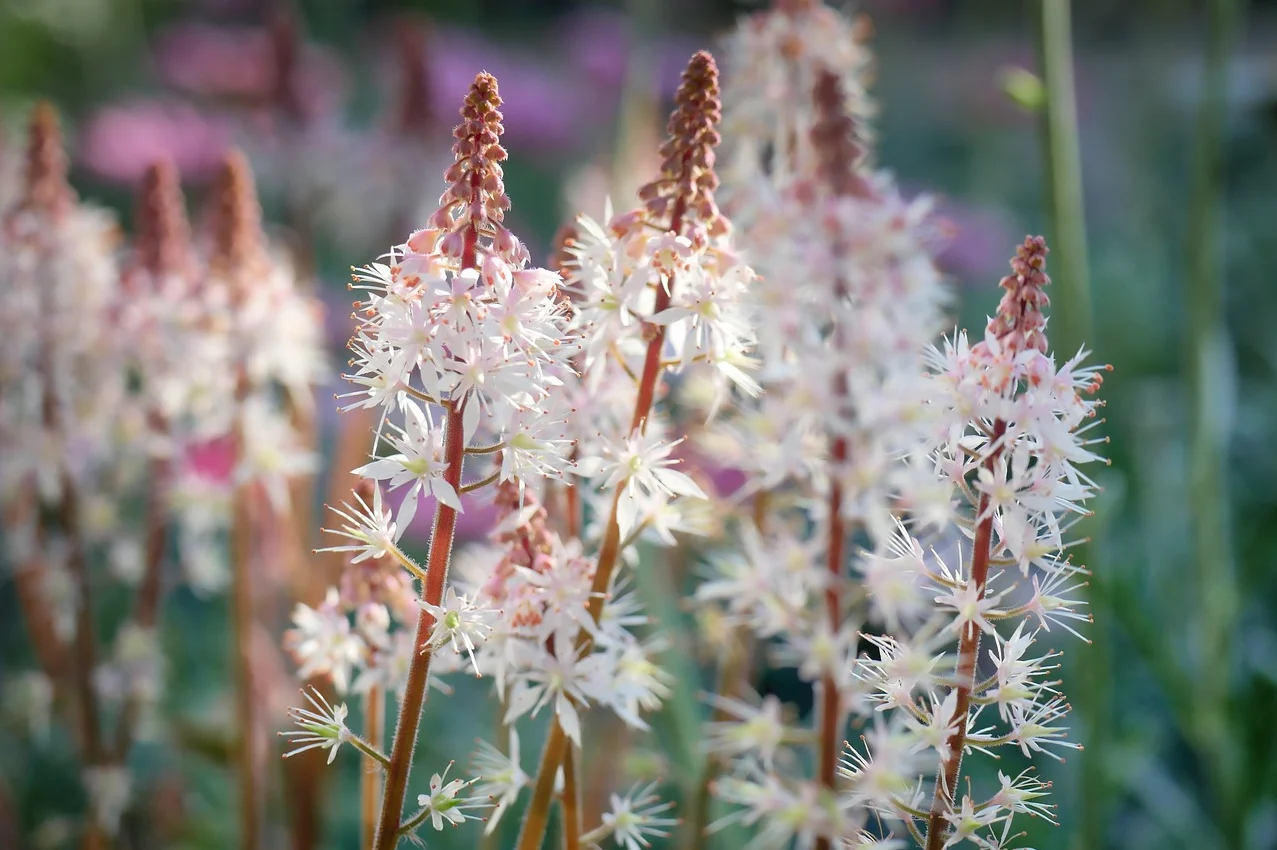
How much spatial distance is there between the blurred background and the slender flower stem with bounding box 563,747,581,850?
54 centimetres

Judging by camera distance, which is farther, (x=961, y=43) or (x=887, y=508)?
(x=961, y=43)

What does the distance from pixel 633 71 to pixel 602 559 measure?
1064 millimetres

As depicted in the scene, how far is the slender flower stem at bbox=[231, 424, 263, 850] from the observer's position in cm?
142

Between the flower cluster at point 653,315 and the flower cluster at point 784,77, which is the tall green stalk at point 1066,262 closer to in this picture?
the flower cluster at point 784,77


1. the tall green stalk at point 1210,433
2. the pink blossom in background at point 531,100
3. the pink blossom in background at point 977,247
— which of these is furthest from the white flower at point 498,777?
the pink blossom in background at point 531,100

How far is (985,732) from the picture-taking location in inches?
35.1

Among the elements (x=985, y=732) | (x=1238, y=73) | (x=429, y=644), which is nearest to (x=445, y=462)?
(x=429, y=644)

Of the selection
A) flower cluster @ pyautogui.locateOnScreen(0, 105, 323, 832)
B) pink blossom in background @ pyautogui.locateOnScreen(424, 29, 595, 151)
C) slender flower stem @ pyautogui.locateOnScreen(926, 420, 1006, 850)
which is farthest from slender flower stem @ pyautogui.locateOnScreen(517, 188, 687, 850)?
pink blossom in background @ pyautogui.locateOnScreen(424, 29, 595, 151)

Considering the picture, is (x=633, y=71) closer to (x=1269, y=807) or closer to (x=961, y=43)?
(x=1269, y=807)

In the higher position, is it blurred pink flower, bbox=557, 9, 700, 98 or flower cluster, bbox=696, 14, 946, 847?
blurred pink flower, bbox=557, 9, 700, 98

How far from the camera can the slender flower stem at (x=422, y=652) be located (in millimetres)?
802

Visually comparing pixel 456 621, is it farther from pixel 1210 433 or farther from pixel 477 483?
pixel 1210 433

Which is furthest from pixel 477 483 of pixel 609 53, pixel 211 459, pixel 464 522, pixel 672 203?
pixel 609 53

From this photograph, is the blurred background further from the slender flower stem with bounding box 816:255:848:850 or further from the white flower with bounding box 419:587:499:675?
the white flower with bounding box 419:587:499:675
